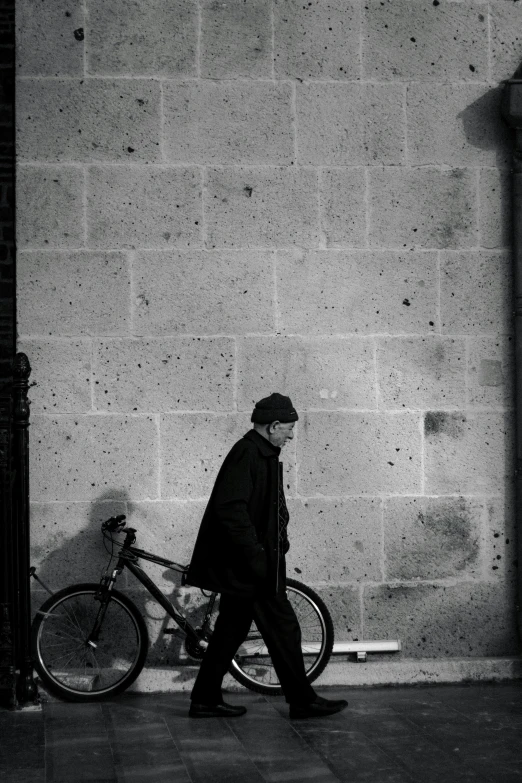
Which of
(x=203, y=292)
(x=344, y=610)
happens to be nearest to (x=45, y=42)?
(x=203, y=292)

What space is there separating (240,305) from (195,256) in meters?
0.43

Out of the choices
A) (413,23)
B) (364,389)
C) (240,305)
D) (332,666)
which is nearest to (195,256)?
(240,305)

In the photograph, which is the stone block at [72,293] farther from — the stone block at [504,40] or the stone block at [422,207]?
the stone block at [504,40]

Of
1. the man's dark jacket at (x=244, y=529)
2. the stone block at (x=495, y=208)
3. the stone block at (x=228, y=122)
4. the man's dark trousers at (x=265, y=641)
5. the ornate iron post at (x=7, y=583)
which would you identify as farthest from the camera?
the stone block at (x=495, y=208)

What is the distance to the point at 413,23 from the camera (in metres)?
7.53

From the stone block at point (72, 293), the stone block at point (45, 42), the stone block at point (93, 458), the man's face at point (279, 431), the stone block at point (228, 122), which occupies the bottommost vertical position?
the stone block at point (93, 458)

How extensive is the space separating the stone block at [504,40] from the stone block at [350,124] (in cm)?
69

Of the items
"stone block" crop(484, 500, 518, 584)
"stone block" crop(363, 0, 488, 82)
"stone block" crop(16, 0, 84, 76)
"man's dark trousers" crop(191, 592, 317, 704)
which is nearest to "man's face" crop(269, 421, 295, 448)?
"man's dark trousers" crop(191, 592, 317, 704)

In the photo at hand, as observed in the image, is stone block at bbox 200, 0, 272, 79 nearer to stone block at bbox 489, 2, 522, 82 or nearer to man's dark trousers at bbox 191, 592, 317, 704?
stone block at bbox 489, 2, 522, 82

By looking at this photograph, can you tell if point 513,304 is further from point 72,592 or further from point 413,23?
point 72,592

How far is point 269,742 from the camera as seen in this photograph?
19.1 feet

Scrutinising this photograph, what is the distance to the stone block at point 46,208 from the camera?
7.26 meters

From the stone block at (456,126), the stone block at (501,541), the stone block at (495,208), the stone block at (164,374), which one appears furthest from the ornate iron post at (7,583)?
the stone block at (495,208)

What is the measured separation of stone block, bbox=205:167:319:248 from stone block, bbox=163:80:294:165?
111mm
